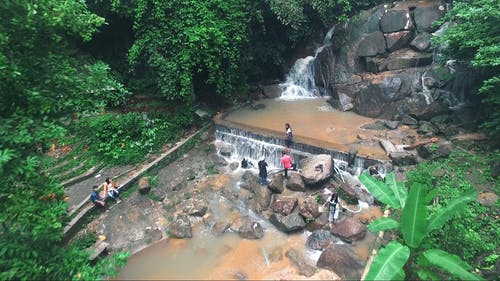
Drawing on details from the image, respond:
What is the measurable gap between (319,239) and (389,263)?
4101mm

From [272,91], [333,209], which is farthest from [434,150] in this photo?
[272,91]

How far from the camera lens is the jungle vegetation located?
21.7 feet

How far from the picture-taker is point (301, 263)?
9.70 metres

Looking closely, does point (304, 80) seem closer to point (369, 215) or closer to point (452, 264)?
point (369, 215)

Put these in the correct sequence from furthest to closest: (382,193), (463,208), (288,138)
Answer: (288,138)
(463,208)
(382,193)

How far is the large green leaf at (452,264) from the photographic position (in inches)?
242

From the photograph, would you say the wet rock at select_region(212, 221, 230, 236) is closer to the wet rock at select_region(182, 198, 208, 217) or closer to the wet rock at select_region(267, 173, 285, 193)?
the wet rock at select_region(182, 198, 208, 217)

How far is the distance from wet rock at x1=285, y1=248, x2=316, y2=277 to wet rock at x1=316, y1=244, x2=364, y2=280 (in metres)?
0.29

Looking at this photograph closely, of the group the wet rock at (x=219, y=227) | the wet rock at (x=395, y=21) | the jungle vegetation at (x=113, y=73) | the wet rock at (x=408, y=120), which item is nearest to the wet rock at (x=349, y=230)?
the wet rock at (x=219, y=227)

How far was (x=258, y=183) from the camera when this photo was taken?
13.4 m

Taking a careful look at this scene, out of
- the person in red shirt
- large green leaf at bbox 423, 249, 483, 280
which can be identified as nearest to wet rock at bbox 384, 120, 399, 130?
the person in red shirt

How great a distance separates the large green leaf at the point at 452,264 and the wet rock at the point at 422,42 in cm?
1371

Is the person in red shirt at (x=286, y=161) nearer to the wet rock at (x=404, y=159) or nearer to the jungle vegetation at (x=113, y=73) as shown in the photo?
the wet rock at (x=404, y=159)

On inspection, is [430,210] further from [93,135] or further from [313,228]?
[93,135]
